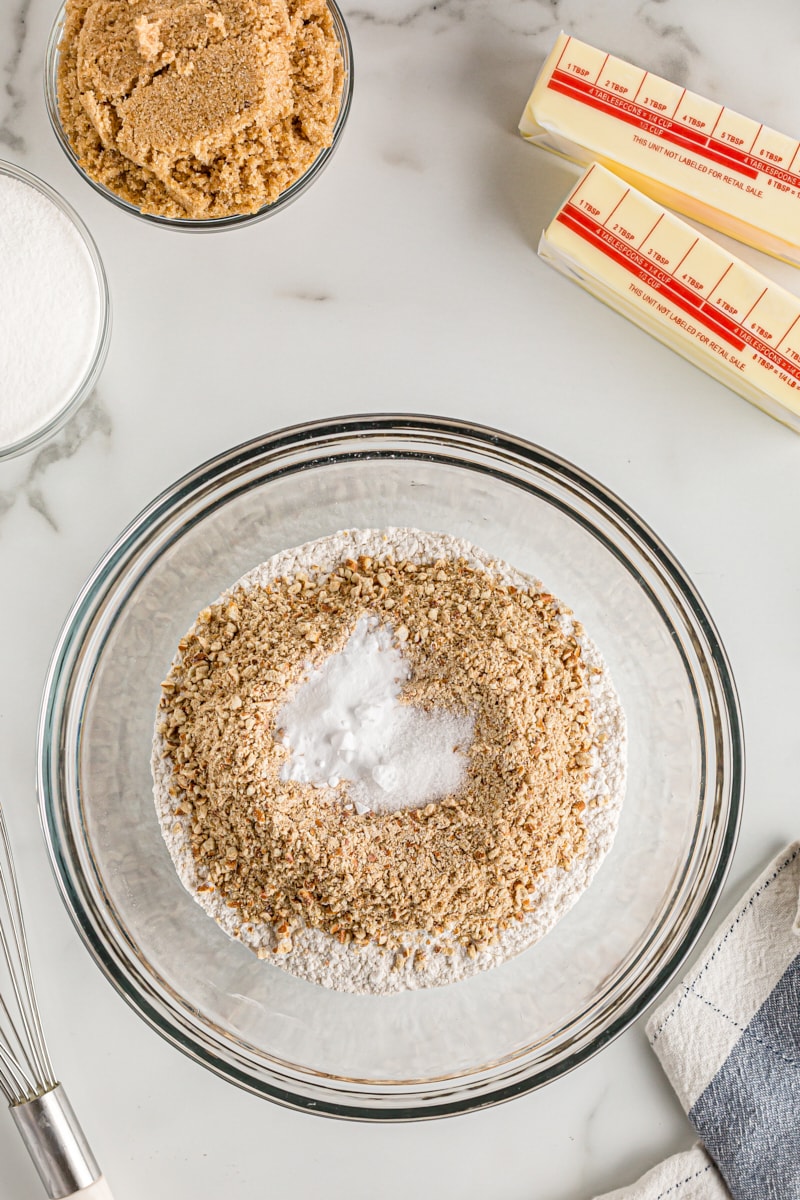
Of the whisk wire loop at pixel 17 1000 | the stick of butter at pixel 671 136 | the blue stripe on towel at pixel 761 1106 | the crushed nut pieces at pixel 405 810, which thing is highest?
the stick of butter at pixel 671 136

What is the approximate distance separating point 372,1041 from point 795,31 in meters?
1.26

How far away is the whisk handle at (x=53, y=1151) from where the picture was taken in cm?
96

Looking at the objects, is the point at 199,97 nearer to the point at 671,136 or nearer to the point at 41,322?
the point at 41,322

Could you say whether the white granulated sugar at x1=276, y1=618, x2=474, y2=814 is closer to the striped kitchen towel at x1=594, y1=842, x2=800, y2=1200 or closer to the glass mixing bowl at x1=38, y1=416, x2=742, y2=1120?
the glass mixing bowl at x1=38, y1=416, x2=742, y2=1120

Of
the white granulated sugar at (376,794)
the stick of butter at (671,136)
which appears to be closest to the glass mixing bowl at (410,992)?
the white granulated sugar at (376,794)

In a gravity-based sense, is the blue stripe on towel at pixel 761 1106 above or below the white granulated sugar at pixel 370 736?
below

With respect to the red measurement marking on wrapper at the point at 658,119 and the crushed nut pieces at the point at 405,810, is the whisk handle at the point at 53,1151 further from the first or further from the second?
the red measurement marking on wrapper at the point at 658,119

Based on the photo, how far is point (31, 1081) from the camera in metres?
1.02

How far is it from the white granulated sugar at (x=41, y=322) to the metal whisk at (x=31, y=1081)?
1.55 ft

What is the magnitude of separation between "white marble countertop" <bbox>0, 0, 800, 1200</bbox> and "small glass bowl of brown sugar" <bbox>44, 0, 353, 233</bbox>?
8 cm

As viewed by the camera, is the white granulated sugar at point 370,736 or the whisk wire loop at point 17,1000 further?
the whisk wire loop at point 17,1000

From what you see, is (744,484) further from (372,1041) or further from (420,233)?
(372,1041)

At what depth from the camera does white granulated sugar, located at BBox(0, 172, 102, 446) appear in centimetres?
98

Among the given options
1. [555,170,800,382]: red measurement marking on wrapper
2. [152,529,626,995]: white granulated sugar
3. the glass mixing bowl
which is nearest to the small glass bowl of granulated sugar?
the glass mixing bowl
